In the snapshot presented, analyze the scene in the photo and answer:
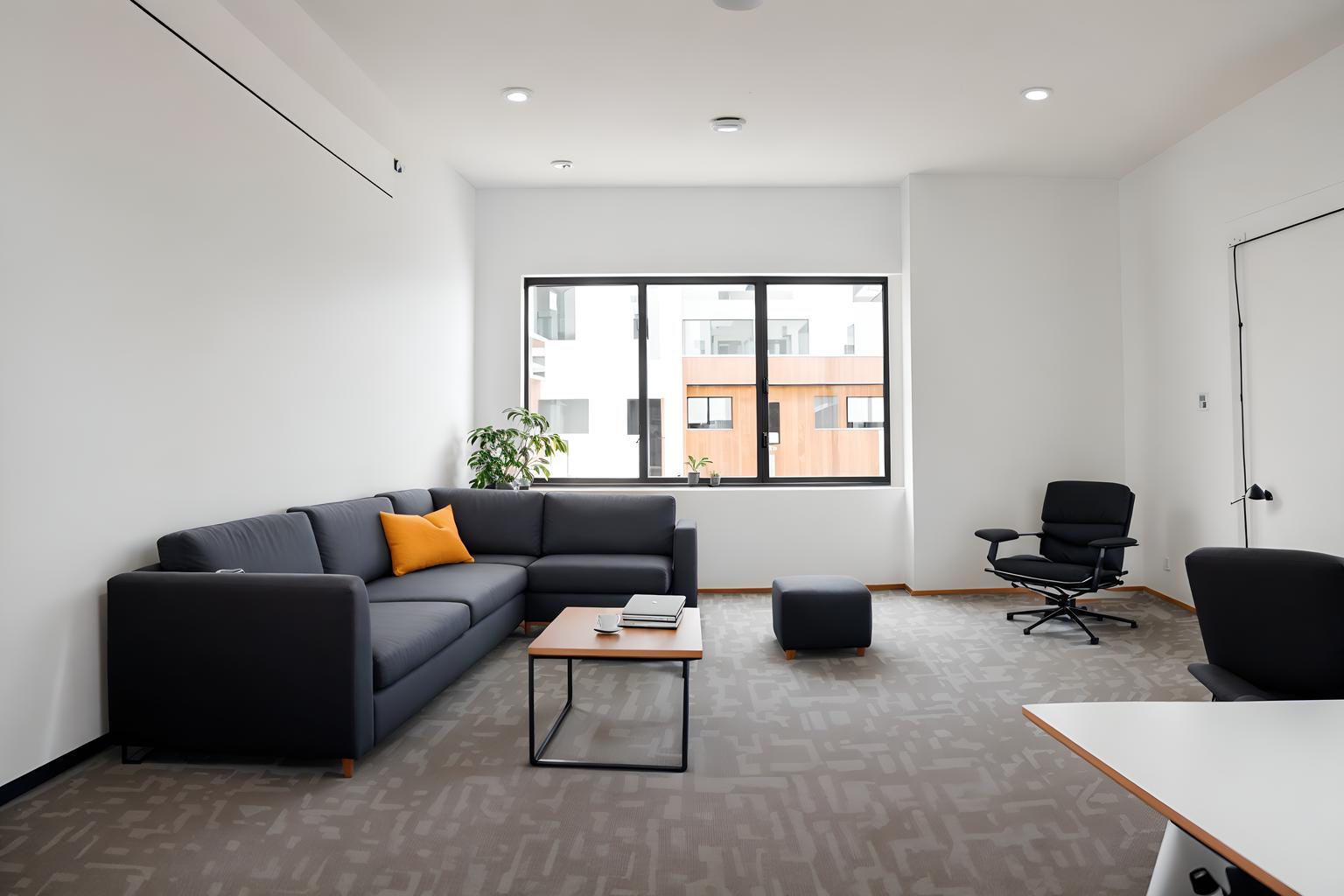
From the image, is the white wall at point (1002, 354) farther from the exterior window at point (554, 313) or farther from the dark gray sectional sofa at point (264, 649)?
the dark gray sectional sofa at point (264, 649)

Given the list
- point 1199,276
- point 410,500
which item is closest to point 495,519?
point 410,500

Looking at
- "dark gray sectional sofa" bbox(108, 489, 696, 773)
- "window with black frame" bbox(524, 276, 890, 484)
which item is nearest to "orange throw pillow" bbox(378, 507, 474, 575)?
"dark gray sectional sofa" bbox(108, 489, 696, 773)

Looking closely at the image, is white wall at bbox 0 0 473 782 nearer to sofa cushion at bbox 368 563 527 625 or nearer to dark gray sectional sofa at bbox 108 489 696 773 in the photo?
dark gray sectional sofa at bbox 108 489 696 773

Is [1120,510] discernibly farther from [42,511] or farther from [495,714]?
[42,511]

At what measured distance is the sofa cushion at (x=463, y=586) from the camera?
147 inches

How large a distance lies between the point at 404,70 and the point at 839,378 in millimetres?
4029

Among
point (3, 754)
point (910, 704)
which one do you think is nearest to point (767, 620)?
point (910, 704)

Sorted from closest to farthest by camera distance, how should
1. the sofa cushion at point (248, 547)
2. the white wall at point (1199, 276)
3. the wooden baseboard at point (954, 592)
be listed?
the sofa cushion at point (248, 547) < the white wall at point (1199, 276) < the wooden baseboard at point (954, 592)

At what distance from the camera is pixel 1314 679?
2.10 metres

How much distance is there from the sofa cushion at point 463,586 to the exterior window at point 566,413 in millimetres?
2057

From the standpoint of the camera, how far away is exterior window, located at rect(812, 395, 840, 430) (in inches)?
253

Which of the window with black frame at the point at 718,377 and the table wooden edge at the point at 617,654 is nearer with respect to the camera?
the table wooden edge at the point at 617,654

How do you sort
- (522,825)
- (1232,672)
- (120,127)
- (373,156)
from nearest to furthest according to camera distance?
1. (1232,672)
2. (522,825)
3. (120,127)
4. (373,156)

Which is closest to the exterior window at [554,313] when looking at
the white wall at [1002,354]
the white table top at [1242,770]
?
the white wall at [1002,354]
